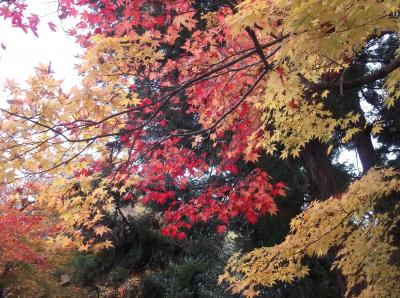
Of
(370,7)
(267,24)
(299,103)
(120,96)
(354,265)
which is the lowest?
(354,265)

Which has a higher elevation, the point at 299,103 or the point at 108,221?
the point at 108,221

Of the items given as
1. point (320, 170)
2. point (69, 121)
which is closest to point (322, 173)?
point (320, 170)

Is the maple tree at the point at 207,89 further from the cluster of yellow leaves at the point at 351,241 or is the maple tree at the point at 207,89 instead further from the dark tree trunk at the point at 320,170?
the dark tree trunk at the point at 320,170

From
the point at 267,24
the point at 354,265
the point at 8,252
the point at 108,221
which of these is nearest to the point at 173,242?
the point at 108,221

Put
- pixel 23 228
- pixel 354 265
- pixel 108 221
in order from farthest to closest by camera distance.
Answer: pixel 108 221 < pixel 23 228 < pixel 354 265

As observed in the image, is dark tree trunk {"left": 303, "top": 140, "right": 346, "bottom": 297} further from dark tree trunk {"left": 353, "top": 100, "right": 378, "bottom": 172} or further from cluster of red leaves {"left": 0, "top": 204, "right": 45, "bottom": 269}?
cluster of red leaves {"left": 0, "top": 204, "right": 45, "bottom": 269}

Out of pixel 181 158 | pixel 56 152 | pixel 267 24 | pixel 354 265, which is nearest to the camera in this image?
pixel 267 24

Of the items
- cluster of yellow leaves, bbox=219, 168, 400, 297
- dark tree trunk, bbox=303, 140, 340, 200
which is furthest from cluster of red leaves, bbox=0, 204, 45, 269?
dark tree trunk, bbox=303, 140, 340, 200

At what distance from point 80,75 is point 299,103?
8.39ft

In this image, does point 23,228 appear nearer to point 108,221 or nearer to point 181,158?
point 108,221

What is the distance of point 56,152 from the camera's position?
3.58 meters

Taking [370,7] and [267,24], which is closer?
[370,7]

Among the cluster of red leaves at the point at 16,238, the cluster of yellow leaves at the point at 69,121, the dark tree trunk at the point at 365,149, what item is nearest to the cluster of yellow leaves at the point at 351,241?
the cluster of yellow leaves at the point at 69,121

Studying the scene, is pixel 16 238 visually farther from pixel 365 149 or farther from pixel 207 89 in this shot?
pixel 365 149
